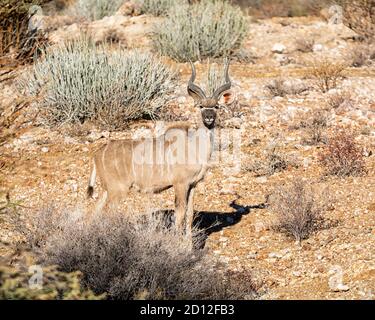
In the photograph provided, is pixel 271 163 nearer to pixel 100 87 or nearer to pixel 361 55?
pixel 100 87

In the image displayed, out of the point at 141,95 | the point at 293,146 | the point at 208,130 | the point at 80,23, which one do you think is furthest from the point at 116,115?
the point at 80,23

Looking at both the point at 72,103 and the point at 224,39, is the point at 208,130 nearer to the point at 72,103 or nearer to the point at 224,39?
the point at 72,103

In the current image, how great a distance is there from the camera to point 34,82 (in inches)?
516

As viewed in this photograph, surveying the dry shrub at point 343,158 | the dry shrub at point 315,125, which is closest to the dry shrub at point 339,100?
the dry shrub at point 315,125

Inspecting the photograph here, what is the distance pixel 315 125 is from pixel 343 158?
5.96 ft

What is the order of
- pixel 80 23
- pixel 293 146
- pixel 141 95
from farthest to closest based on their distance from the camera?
pixel 80 23
pixel 141 95
pixel 293 146

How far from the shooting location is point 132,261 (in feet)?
22.3

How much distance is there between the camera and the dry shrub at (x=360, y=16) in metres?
19.3

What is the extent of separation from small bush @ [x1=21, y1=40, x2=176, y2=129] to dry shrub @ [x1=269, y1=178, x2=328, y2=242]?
4149mm

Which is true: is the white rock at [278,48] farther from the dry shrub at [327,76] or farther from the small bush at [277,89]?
the small bush at [277,89]

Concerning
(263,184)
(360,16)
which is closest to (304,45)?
(360,16)

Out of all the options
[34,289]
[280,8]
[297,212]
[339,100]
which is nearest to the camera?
[34,289]

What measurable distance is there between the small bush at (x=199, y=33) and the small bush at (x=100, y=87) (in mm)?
3281
